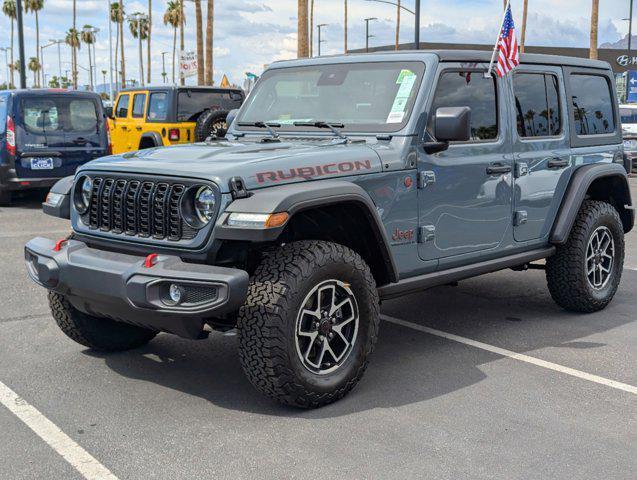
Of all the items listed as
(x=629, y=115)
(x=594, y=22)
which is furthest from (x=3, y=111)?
(x=594, y=22)

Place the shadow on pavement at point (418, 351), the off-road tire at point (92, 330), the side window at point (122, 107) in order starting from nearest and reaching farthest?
the shadow on pavement at point (418, 351) → the off-road tire at point (92, 330) → the side window at point (122, 107)

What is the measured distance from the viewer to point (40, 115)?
1273cm

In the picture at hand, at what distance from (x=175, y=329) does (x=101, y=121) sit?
9.98m

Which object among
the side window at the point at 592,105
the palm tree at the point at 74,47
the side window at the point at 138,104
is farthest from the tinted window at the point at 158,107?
the palm tree at the point at 74,47

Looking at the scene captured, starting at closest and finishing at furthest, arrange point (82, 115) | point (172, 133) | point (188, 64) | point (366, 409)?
point (366, 409), point (82, 115), point (172, 133), point (188, 64)

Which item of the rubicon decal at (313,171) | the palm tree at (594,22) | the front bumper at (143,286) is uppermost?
the palm tree at (594,22)

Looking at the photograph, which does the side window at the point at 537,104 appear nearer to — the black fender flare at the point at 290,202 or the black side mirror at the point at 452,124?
the black side mirror at the point at 452,124

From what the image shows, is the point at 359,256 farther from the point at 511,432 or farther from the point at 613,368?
the point at 613,368

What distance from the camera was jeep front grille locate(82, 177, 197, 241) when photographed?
4.14m

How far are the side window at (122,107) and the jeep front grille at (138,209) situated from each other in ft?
41.4

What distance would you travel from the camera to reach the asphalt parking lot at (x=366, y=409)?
142 inches

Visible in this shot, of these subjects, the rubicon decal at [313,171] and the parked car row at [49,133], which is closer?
the rubicon decal at [313,171]

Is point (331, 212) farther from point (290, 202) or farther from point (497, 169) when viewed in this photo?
point (497, 169)

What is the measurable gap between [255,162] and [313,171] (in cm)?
33
